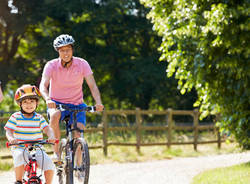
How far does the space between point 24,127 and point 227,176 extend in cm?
441

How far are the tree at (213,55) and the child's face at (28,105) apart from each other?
3430 mm

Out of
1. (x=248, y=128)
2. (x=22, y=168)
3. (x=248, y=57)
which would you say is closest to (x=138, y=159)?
(x=248, y=128)

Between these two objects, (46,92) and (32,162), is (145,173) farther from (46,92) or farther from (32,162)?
(32,162)

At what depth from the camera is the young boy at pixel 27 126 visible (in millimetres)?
4730

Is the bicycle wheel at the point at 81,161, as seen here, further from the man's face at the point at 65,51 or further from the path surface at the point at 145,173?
the path surface at the point at 145,173

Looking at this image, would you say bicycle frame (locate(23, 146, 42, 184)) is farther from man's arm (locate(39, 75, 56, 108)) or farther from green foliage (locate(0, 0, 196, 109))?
green foliage (locate(0, 0, 196, 109))

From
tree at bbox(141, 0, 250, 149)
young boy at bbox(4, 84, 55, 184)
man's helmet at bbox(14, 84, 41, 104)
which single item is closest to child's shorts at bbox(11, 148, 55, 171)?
young boy at bbox(4, 84, 55, 184)

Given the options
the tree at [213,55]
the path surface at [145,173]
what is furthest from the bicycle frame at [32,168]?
the tree at [213,55]

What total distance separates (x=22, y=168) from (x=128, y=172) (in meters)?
5.10

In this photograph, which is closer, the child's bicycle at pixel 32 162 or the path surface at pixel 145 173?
the child's bicycle at pixel 32 162

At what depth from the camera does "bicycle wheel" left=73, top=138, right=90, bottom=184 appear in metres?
5.29

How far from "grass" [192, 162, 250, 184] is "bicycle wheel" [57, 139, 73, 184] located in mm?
2720

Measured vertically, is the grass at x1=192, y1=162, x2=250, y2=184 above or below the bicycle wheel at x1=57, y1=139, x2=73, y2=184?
below

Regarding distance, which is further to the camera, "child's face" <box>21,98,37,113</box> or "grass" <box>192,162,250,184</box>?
"grass" <box>192,162,250,184</box>
